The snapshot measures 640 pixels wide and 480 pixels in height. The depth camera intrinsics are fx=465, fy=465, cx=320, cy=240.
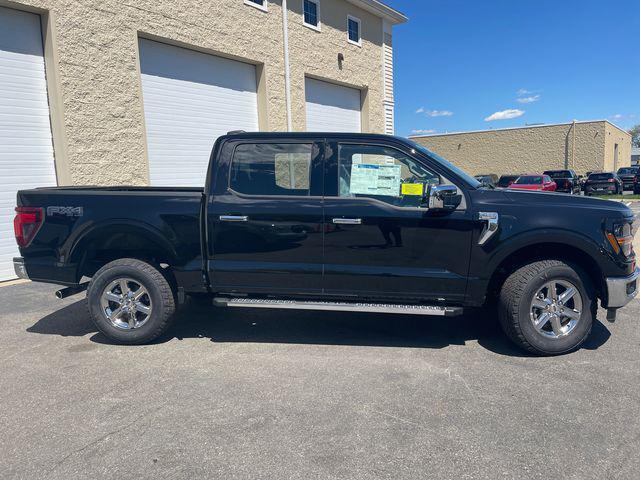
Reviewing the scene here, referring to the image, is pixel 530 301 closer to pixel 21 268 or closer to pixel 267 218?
pixel 267 218

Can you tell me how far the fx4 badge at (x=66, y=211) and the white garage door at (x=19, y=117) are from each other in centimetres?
416

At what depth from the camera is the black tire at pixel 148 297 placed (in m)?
4.58

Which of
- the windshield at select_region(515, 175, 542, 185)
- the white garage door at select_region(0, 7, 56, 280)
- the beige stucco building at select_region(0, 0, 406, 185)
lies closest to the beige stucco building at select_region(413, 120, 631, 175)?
the windshield at select_region(515, 175, 542, 185)

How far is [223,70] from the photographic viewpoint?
1125cm

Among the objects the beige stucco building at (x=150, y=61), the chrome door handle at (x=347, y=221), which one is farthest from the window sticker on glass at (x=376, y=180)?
the beige stucco building at (x=150, y=61)

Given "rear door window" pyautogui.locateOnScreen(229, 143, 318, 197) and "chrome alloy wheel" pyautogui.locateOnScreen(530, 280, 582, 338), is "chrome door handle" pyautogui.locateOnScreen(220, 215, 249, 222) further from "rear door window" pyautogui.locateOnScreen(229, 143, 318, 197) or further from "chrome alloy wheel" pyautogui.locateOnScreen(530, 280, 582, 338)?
"chrome alloy wheel" pyautogui.locateOnScreen(530, 280, 582, 338)

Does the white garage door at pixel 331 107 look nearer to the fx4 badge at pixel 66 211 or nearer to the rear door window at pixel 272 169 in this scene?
the rear door window at pixel 272 169

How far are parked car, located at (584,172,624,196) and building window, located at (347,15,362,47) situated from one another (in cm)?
1843

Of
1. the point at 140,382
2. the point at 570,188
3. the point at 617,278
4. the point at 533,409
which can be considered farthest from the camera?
the point at 570,188

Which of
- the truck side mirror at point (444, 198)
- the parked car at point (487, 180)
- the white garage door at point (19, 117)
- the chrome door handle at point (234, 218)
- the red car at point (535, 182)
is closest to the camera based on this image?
the truck side mirror at point (444, 198)

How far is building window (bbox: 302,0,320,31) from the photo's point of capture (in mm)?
13602

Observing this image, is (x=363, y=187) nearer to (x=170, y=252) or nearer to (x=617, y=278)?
(x=170, y=252)

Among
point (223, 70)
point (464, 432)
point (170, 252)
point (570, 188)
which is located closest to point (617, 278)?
point (464, 432)

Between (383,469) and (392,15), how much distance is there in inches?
660
